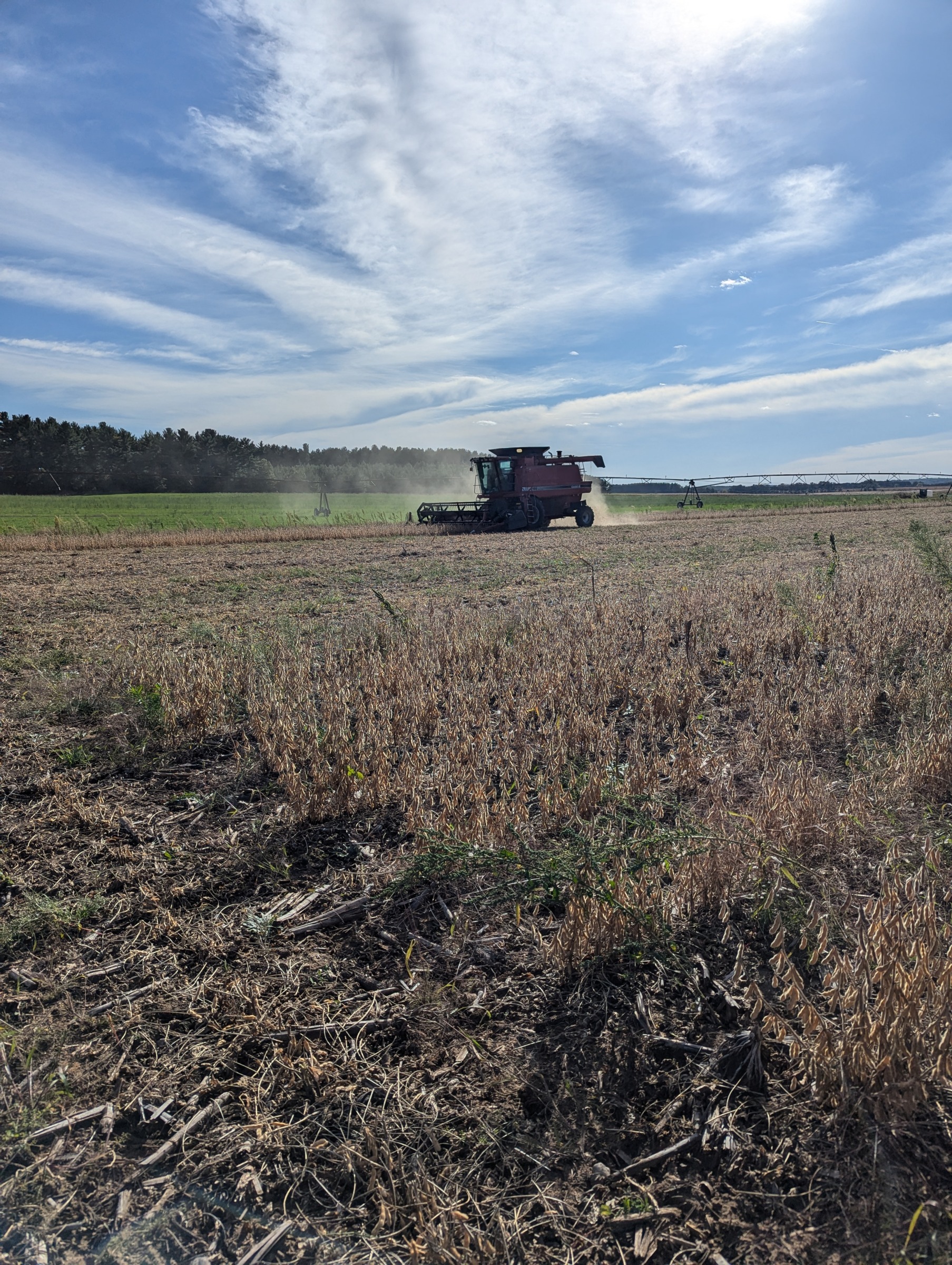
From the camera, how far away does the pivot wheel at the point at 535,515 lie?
99.1ft

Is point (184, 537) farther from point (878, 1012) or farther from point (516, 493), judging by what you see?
point (878, 1012)

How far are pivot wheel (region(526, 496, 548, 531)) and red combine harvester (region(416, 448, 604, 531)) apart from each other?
0.8 inches

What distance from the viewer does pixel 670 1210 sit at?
1.87 m

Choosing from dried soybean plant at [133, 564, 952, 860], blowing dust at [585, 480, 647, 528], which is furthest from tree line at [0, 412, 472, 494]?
dried soybean plant at [133, 564, 952, 860]

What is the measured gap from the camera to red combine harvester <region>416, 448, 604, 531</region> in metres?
30.0

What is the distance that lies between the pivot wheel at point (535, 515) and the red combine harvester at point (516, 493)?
2 centimetres

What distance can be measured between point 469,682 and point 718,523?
28542 millimetres

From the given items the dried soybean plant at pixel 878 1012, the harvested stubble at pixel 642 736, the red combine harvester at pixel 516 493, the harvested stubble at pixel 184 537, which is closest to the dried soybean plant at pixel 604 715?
the harvested stubble at pixel 642 736

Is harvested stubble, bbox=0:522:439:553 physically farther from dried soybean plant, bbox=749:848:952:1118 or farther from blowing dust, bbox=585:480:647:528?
dried soybean plant, bbox=749:848:952:1118

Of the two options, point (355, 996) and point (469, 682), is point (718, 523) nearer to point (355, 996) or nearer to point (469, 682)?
point (469, 682)

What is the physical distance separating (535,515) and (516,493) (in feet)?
3.85

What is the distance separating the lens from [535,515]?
100.0 ft

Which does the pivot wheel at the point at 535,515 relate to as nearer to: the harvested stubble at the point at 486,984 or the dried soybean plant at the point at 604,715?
the dried soybean plant at the point at 604,715

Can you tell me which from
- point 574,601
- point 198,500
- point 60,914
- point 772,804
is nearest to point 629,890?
point 772,804
